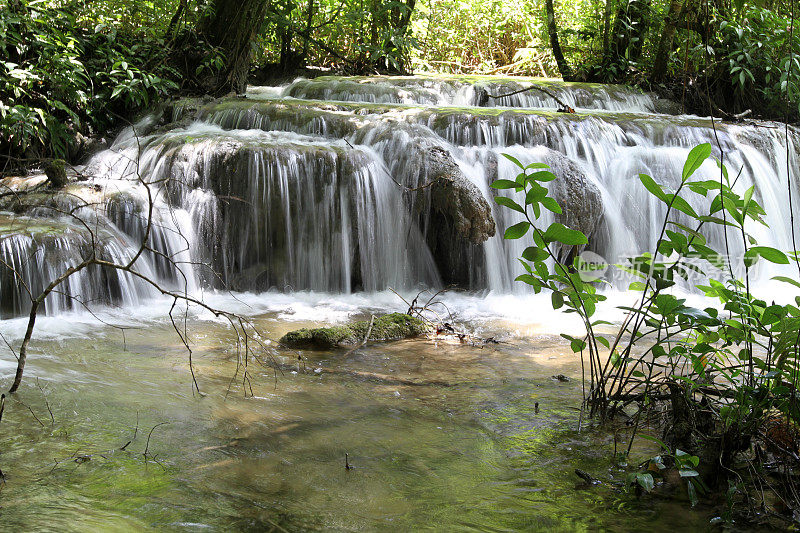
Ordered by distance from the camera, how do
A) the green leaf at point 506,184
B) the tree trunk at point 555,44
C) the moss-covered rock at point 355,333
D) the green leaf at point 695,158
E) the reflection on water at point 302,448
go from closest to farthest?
1. the reflection on water at point 302,448
2. the green leaf at point 695,158
3. the green leaf at point 506,184
4. the moss-covered rock at point 355,333
5. the tree trunk at point 555,44

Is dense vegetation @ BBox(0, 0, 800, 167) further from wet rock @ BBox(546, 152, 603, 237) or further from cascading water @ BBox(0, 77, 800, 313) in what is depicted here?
wet rock @ BBox(546, 152, 603, 237)

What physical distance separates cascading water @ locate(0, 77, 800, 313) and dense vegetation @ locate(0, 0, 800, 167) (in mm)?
1055

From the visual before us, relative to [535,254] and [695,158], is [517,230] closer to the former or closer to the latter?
[535,254]

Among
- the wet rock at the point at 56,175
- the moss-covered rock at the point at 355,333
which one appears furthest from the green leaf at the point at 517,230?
the wet rock at the point at 56,175

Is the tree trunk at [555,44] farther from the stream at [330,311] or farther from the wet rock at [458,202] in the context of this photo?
the wet rock at [458,202]

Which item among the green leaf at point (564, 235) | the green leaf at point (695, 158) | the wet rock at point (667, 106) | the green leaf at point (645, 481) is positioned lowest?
the green leaf at point (645, 481)

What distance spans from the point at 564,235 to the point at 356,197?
422 centimetres

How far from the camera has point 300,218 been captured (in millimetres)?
6820

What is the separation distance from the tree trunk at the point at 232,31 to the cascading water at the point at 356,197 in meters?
1.75

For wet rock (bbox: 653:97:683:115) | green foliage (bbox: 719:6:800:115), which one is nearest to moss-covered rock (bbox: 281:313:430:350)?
wet rock (bbox: 653:97:683:115)

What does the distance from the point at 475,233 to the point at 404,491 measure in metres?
4.16

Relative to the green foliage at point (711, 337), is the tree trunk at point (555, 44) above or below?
above

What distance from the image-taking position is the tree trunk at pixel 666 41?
11.5 meters

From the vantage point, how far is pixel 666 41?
11.7 m
